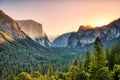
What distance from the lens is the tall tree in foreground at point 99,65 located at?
57500 millimetres

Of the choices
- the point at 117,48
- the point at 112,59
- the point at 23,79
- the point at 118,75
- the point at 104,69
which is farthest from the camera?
the point at 117,48

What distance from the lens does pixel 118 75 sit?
218ft

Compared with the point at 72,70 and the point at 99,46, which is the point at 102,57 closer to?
the point at 99,46

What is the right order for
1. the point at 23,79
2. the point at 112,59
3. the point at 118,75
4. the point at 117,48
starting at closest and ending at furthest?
the point at 118,75, the point at 23,79, the point at 112,59, the point at 117,48

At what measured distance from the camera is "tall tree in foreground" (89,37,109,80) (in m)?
57.5

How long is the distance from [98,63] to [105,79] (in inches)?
119

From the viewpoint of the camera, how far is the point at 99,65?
58656 millimetres

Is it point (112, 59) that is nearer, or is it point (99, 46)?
point (99, 46)

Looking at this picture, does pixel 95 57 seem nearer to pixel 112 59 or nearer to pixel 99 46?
pixel 99 46

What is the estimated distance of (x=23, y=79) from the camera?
83938 millimetres

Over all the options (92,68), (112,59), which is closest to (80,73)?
(112,59)

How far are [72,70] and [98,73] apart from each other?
29.1 metres

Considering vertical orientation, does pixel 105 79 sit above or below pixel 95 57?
below

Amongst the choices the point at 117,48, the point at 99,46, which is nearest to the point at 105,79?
the point at 99,46
